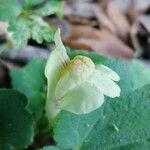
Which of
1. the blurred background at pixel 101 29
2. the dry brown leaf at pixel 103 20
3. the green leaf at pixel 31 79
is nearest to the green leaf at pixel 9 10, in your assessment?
the green leaf at pixel 31 79

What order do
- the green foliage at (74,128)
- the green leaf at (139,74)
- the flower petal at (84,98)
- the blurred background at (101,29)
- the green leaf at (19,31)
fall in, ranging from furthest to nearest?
the blurred background at (101,29) < the green leaf at (139,74) < the green leaf at (19,31) < the green foliage at (74,128) < the flower petal at (84,98)

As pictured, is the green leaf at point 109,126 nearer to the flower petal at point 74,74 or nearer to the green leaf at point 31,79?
the flower petal at point 74,74

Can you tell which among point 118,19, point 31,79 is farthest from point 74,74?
point 118,19

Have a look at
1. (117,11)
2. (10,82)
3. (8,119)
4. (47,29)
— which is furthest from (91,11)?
(8,119)

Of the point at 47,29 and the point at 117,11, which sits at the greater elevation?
the point at 47,29

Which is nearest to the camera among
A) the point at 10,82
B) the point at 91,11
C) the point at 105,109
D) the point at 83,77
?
the point at 83,77

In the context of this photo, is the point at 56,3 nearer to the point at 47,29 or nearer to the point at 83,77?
the point at 47,29
